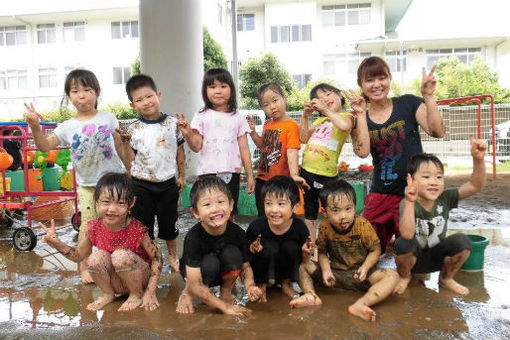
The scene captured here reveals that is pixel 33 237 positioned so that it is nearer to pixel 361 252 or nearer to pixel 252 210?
pixel 252 210

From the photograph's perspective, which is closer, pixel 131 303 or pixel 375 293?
pixel 375 293

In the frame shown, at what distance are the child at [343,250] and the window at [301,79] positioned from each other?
841 inches

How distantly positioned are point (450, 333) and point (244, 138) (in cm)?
220

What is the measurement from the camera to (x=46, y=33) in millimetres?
25703

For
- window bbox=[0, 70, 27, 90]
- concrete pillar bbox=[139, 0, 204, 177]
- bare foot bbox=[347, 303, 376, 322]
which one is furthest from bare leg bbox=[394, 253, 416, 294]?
window bbox=[0, 70, 27, 90]

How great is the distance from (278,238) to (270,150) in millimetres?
1073

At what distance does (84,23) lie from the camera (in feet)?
83.5

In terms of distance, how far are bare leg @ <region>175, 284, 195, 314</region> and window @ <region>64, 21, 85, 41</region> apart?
83.2 ft

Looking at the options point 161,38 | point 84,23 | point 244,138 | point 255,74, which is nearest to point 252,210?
point 244,138

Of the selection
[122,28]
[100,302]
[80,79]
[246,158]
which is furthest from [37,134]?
[122,28]

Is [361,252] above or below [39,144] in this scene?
below

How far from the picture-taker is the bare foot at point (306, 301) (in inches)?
116

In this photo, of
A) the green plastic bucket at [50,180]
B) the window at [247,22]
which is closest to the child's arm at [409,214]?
the green plastic bucket at [50,180]

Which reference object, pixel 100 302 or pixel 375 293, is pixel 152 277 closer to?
pixel 100 302
